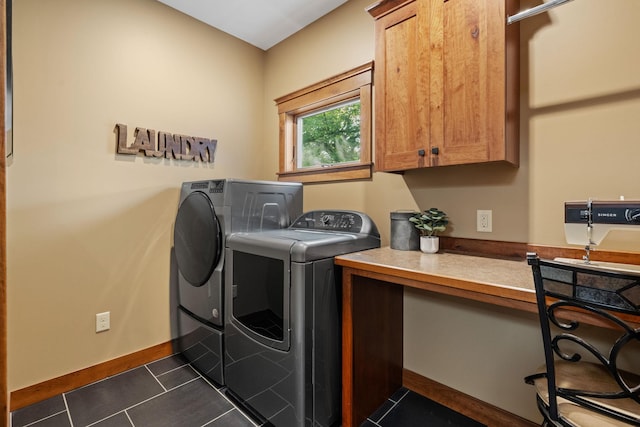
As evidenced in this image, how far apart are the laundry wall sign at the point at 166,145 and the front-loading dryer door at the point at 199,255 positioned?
469mm

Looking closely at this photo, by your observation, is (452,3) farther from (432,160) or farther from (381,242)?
(381,242)

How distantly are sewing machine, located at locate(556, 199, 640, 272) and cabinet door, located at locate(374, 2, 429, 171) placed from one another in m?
0.66

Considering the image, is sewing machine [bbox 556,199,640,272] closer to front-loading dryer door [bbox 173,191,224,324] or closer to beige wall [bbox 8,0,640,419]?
beige wall [bbox 8,0,640,419]

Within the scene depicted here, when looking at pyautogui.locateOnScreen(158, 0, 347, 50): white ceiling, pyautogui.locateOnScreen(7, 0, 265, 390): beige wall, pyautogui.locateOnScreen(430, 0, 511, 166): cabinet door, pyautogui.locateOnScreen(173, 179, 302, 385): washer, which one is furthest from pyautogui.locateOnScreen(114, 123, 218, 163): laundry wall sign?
pyautogui.locateOnScreen(430, 0, 511, 166): cabinet door

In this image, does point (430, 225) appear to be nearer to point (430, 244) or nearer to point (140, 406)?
point (430, 244)

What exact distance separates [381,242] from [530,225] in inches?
33.9

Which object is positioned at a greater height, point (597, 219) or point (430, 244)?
point (597, 219)

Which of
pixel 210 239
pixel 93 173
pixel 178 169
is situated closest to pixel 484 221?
pixel 210 239

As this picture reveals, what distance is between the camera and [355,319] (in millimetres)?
1548

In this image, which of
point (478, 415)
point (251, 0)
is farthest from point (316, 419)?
point (251, 0)

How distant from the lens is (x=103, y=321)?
204 cm

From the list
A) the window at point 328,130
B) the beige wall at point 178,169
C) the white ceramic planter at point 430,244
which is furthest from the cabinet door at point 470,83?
the window at point 328,130

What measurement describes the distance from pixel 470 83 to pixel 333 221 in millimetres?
1114

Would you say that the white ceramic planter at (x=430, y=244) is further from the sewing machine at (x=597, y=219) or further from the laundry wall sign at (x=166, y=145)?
the laundry wall sign at (x=166, y=145)
